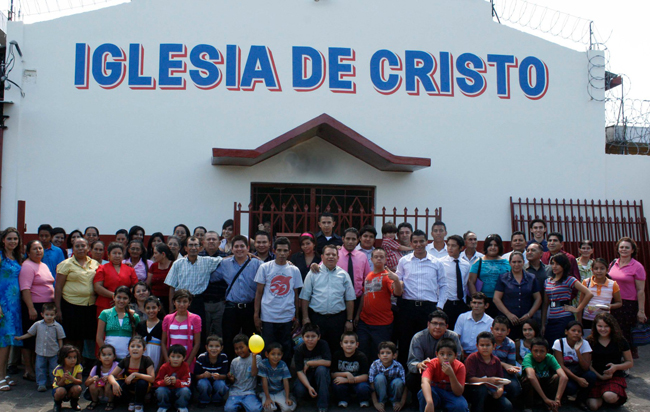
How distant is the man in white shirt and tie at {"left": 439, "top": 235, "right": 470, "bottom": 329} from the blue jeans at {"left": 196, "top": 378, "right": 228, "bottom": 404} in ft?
8.01

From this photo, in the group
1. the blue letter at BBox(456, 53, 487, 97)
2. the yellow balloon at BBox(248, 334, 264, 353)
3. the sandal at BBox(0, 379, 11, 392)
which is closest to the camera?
the yellow balloon at BBox(248, 334, 264, 353)

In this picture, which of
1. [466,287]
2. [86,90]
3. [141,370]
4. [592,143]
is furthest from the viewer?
[592,143]

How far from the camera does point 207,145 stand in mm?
8820

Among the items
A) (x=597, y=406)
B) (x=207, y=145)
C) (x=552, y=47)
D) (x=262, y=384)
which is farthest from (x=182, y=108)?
(x=597, y=406)

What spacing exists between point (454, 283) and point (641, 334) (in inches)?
95.7

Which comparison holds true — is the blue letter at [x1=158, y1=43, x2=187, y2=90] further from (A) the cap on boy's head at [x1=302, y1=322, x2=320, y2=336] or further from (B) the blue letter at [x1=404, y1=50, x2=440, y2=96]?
(A) the cap on boy's head at [x1=302, y1=322, x2=320, y2=336]

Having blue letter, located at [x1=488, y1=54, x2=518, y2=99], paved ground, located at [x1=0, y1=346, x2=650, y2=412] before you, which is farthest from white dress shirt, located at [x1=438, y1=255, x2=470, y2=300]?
blue letter, located at [x1=488, y1=54, x2=518, y2=99]

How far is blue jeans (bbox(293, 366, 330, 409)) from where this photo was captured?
5.35 meters

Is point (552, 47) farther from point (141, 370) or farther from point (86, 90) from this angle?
point (141, 370)

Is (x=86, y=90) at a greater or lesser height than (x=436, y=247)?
greater

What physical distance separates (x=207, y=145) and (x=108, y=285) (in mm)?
3347

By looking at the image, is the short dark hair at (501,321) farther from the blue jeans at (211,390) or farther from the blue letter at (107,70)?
the blue letter at (107,70)

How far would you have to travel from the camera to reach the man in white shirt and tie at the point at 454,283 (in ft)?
20.1

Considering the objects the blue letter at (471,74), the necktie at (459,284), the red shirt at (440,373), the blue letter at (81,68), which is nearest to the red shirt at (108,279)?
the red shirt at (440,373)
